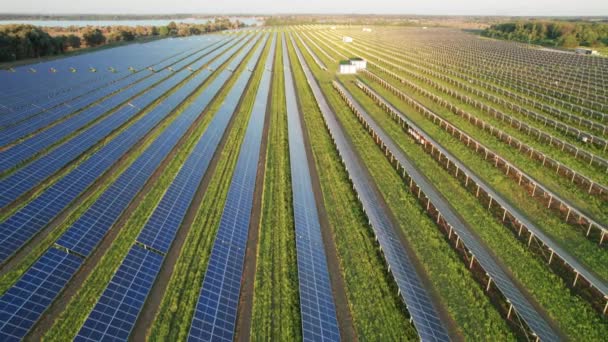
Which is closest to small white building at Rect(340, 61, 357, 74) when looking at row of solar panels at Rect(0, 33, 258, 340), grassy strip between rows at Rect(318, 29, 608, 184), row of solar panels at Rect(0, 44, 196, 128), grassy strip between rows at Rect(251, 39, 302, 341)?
grassy strip between rows at Rect(318, 29, 608, 184)

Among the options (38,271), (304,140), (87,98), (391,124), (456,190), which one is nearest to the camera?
(38,271)

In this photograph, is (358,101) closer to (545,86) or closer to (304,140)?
(304,140)

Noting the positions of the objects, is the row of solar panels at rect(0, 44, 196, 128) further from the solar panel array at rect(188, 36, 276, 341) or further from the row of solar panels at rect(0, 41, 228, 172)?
the solar panel array at rect(188, 36, 276, 341)

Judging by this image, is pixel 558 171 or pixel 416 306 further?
pixel 558 171

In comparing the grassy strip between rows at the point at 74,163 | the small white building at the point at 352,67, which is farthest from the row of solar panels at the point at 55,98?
the small white building at the point at 352,67

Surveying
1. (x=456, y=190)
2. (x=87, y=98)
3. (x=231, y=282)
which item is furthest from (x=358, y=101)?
(x=231, y=282)

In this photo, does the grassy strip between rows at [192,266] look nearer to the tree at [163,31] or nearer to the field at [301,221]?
the field at [301,221]

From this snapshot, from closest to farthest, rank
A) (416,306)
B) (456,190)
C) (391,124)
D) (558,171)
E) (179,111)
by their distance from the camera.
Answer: (416,306) → (456,190) → (558,171) → (391,124) → (179,111)
